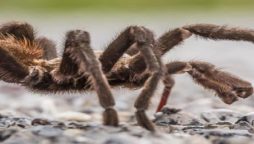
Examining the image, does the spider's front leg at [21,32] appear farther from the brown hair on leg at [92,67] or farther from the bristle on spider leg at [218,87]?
the bristle on spider leg at [218,87]

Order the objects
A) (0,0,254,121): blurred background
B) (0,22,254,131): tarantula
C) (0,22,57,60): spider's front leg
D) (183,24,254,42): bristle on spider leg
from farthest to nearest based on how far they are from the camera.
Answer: (0,0,254,121): blurred background, (0,22,57,60): spider's front leg, (183,24,254,42): bristle on spider leg, (0,22,254,131): tarantula

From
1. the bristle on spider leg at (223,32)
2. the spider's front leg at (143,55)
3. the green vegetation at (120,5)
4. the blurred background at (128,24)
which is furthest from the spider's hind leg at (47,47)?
the green vegetation at (120,5)

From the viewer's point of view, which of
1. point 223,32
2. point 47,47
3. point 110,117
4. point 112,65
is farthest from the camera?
point 47,47

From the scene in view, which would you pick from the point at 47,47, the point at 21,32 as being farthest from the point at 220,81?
the point at 21,32

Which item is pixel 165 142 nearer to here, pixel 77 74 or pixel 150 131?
pixel 150 131

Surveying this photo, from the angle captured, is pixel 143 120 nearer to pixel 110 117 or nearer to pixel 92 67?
pixel 110 117

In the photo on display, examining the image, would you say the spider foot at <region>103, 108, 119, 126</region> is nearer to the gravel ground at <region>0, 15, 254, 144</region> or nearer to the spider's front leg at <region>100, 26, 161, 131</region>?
the gravel ground at <region>0, 15, 254, 144</region>

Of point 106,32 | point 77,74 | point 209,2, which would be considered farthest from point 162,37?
point 209,2

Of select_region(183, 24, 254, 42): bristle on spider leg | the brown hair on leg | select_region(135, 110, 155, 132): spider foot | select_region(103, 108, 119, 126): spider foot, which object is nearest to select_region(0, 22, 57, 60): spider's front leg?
the brown hair on leg
